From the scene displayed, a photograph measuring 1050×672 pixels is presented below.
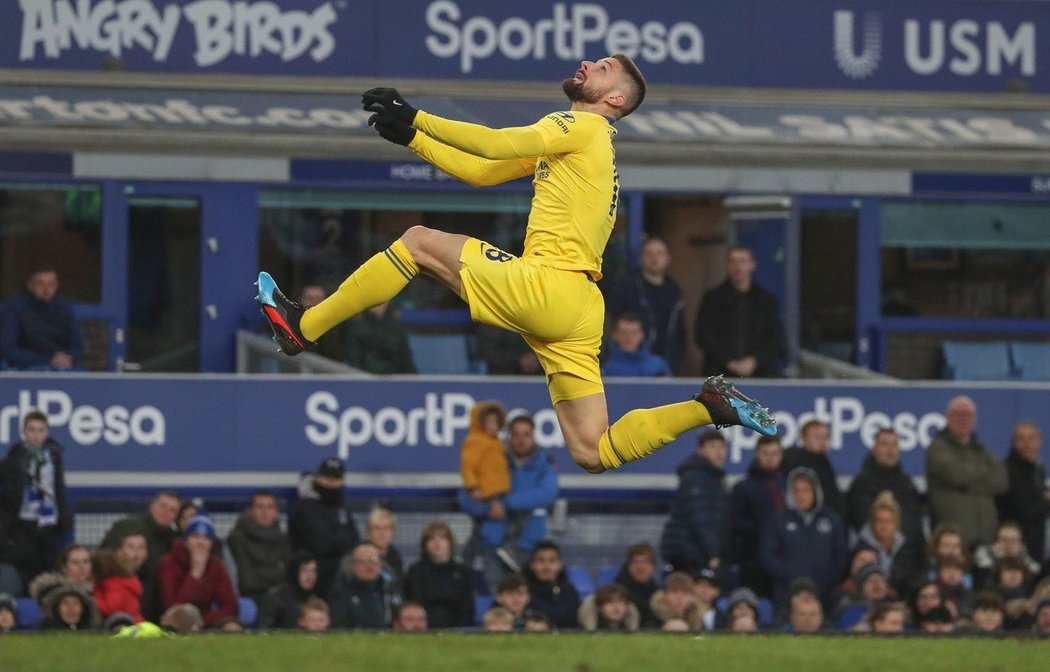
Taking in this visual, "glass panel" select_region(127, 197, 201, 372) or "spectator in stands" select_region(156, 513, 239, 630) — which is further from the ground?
"glass panel" select_region(127, 197, 201, 372)

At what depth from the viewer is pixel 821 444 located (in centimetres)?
1556

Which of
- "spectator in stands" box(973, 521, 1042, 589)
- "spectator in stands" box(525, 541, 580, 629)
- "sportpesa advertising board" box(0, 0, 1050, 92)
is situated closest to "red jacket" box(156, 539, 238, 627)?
"spectator in stands" box(525, 541, 580, 629)

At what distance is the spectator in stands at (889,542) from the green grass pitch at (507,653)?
11.5 feet

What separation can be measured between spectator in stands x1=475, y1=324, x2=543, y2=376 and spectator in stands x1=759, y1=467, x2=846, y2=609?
271 cm

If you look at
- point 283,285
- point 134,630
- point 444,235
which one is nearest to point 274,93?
point 283,285

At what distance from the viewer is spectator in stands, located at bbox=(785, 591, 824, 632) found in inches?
562

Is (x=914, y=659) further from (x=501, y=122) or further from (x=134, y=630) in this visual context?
(x=501, y=122)

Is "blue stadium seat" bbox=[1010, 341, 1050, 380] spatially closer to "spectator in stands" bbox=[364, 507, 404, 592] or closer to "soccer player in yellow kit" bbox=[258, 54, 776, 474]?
"spectator in stands" bbox=[364, 507, 404, 592]

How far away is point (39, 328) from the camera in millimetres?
16109

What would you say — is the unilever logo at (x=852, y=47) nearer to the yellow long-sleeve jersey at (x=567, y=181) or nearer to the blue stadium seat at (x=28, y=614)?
the blue stadium seat at (x=28, y=614)

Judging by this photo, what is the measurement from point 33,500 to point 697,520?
4.29m

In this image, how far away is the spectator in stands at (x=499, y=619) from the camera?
536 inches

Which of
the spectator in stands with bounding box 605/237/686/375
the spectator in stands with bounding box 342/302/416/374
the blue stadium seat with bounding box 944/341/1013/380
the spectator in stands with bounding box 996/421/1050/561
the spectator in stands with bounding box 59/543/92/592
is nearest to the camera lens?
the spectator in stands with bounding box 59/543/92/592

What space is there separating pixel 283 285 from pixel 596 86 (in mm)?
7384
